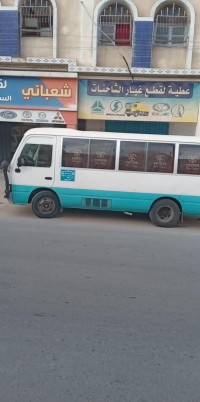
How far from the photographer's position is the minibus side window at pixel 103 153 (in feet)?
24.7

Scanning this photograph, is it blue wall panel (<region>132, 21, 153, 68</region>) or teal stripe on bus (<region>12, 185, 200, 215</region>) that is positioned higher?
blue wall panel (<region>132, 21, 153, 68</region>)

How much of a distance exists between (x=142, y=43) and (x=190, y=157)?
6.48 meters

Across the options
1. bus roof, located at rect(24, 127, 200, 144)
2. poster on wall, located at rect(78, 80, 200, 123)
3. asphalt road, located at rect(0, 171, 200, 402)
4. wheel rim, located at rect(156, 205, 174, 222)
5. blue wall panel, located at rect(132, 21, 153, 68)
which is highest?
blue wall panel, located at rect(132, 21, 153, 68)

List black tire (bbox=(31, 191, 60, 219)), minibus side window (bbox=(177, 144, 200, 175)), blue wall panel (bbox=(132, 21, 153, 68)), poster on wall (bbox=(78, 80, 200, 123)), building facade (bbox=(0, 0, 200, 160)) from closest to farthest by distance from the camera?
1. minibus side window (bbox=(177, 144, 200, 175))
2. black tire (bbox=(31, 191, 60, 219))
3. blue wall panel (bbox=(132, 21, 153, 68))
4. building facade (bbox=(0, 0, 200, 160))
5. poster on wall (bbox=(78, 80, 200, 123))

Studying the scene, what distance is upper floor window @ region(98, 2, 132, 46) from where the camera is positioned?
12.2m

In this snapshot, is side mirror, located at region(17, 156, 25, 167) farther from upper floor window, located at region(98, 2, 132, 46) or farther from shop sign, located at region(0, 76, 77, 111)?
upper floor window, located at region(98, 2, 132, 46)

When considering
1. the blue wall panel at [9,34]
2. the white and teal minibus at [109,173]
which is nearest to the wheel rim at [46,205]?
the white and teal minibus at [109,173]

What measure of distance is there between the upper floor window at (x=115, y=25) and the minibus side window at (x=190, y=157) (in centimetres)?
672

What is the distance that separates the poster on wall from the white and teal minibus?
5.61m

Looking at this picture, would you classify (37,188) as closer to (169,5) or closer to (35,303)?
(35,303)

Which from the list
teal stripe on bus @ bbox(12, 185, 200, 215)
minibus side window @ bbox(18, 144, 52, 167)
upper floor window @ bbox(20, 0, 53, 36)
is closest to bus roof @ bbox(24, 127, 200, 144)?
minibus side window @ bbox(18, 144, 52, 167)

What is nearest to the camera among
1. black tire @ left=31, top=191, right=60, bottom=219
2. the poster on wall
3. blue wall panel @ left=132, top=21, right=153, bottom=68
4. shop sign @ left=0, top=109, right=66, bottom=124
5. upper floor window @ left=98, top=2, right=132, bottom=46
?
black tire @ left=31, top=191, right=60, bottom=219

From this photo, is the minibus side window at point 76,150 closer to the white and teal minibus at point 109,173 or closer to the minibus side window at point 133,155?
the white and teal minibus at point 109,173

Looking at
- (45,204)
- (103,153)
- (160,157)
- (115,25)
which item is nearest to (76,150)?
(103,153)
